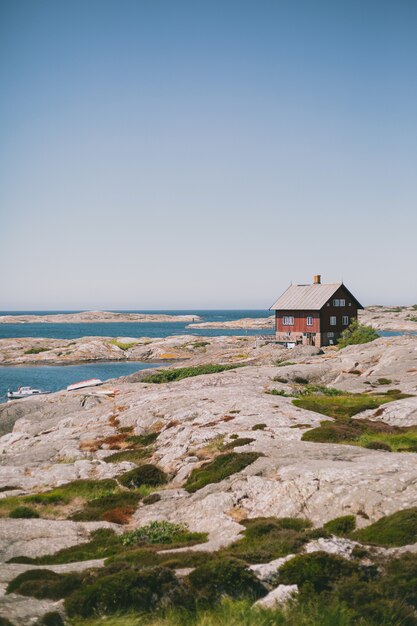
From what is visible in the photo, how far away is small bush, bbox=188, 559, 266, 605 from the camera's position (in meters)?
11.5

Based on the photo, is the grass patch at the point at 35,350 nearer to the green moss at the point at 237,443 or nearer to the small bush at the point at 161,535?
the green moss at the point at 237,443

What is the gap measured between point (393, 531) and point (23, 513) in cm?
1505

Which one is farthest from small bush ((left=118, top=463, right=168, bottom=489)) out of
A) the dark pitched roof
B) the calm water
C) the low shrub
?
the dark pitched roof

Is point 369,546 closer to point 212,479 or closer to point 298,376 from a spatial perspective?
point 212,479

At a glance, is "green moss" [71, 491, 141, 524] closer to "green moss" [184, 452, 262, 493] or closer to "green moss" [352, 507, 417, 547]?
"green moss" [184, 452, 262, 493]

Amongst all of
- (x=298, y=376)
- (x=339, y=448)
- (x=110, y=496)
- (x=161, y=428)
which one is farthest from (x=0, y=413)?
(x=339, y=448)

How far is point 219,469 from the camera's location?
81.4ft

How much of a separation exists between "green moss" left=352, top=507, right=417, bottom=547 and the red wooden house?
3375 inches

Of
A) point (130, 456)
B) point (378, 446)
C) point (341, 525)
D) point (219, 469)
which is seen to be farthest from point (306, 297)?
point (341, 525)

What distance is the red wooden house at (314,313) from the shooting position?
333ft

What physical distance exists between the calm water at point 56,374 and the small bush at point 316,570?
80.5 metres

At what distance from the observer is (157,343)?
146125mm

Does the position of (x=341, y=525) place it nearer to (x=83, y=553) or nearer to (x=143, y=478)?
(x=83, y=553)

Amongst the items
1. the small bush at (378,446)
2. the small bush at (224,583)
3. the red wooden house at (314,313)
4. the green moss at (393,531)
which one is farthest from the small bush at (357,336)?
the small bush at (224,583)
